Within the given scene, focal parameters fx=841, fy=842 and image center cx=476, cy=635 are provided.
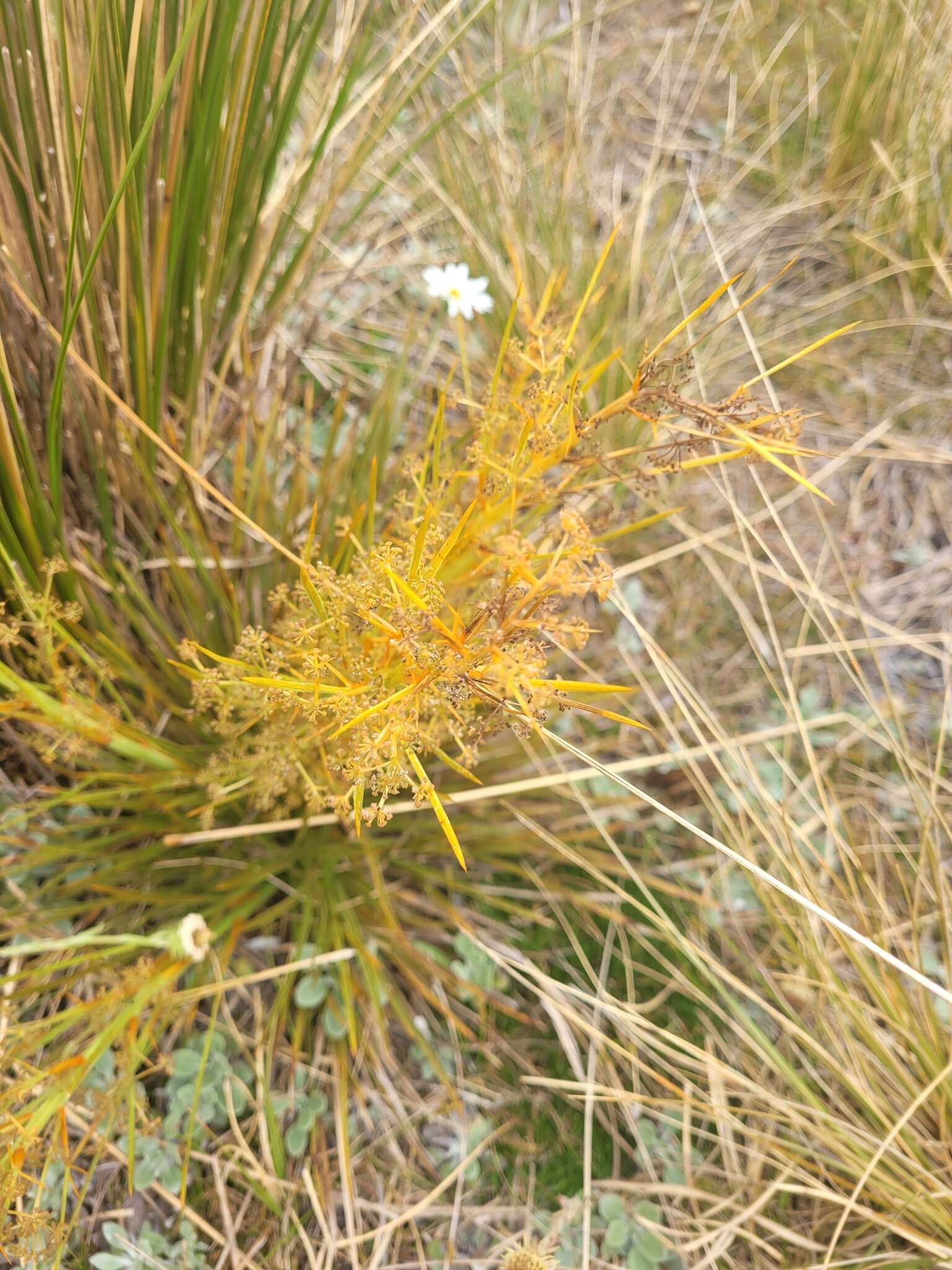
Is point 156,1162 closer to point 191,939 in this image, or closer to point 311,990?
point 311,990

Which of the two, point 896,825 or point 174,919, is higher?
point 174,919

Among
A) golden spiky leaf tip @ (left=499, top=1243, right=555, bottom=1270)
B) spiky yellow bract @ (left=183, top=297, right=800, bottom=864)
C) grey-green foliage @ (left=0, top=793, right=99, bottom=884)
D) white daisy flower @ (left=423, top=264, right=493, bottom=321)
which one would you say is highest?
white daisy flower @ (left=423, top=264, right=493, bottom=321)

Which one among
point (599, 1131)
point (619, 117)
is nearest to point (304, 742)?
point (599, 1131)

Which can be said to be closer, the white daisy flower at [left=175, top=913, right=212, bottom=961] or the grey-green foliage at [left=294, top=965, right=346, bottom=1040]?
the white daisy flower at [left=175, top=913, right=212, bottom=961]

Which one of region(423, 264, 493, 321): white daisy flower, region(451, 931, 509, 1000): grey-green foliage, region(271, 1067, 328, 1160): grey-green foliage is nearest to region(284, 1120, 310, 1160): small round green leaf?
region(271, 1067, 328, 1160): grey-green foliage

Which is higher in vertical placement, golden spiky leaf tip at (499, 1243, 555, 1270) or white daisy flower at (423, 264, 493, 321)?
white daisy flower at (423, 264, 493, 321)

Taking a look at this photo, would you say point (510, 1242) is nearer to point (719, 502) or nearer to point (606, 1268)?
point (606, 1268)

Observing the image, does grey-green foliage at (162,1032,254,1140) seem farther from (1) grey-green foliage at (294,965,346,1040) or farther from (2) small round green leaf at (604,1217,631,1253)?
(2) small round green leaf at (604,1217,631,1253)

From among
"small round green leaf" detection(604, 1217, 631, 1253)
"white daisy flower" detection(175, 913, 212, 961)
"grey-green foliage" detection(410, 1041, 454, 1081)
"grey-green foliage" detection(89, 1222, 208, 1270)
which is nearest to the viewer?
"white daisy flower" detection(175, 913, 212, 961)
